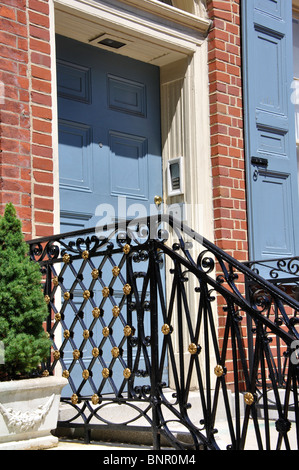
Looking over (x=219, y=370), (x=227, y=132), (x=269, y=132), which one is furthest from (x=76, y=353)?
(x=269, y=132)

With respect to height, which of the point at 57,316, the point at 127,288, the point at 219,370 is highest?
the point at 127,288

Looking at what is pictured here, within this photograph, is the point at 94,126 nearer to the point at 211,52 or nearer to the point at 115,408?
the point at 211,52

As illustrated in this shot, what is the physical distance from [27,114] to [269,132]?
2.29m

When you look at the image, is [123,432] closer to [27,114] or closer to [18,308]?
[18,308]

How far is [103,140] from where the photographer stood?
484 centimetres

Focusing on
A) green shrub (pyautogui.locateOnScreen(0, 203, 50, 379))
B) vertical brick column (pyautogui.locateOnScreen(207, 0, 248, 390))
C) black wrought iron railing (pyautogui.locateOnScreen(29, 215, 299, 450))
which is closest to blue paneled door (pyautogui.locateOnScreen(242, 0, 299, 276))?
vertical brick column (pyautogui.locateOnScreen(207, 0, 248, 390))

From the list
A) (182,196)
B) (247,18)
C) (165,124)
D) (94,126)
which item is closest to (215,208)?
(182,196)

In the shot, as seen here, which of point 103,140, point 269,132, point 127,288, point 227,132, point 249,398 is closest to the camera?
point 249,398

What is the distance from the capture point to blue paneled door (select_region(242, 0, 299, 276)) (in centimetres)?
532

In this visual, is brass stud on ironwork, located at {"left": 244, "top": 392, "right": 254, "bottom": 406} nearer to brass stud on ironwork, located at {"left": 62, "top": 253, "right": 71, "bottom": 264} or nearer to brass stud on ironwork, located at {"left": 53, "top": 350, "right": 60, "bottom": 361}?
brass stud on ironwork, located at {"left": 53, "top": 350, "right": 60, "bottom": 361}

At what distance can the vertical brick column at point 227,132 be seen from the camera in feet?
16.8

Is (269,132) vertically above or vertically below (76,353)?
above

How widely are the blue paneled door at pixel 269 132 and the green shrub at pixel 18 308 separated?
7.74 feet

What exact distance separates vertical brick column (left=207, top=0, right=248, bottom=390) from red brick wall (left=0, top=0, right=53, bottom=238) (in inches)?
60.3
